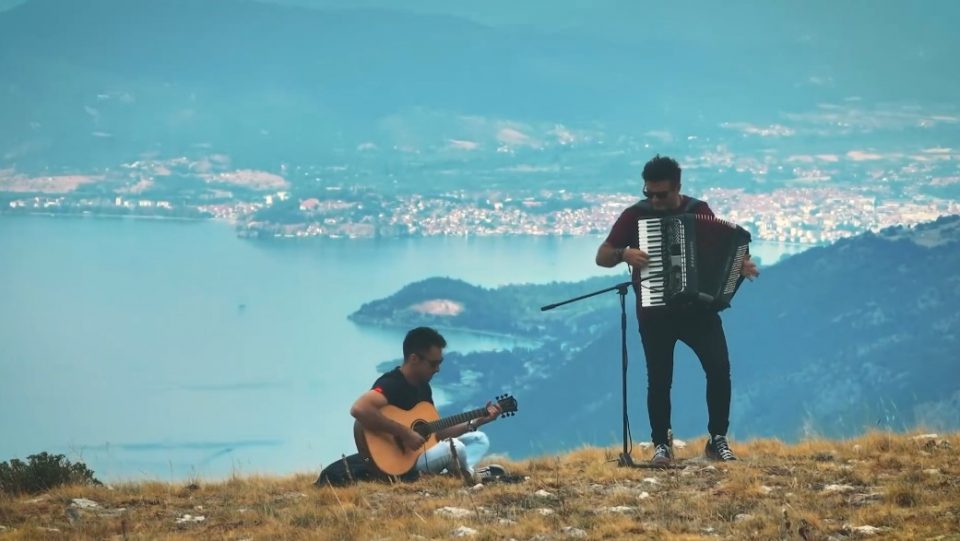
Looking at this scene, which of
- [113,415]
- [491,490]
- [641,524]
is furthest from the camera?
[113,415]

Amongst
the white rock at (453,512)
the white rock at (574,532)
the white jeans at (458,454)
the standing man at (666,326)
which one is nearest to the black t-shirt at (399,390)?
the white jeans at (458,454)

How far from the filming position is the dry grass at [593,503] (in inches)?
335

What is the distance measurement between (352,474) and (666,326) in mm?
2586

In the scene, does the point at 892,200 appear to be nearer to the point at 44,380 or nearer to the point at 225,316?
the point at 225,316

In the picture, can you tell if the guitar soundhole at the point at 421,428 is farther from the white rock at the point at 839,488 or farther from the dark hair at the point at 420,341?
the white rock at the point at 839,488

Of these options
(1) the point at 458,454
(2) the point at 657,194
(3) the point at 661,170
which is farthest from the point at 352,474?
(3) the point at 661,170

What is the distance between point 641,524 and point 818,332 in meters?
97.4

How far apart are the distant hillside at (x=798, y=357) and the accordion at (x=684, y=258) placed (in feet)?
217

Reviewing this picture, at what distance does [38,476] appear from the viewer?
1153 centimetres

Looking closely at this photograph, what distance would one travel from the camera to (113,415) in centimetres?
12319

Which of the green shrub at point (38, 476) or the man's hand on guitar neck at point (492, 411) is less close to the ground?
the man's hand on guitar neck at point (492, 411)

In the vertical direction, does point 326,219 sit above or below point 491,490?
above

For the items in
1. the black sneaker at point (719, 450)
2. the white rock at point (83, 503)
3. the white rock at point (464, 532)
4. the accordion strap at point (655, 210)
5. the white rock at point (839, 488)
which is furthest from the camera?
the black sneaker at point (719, 450)

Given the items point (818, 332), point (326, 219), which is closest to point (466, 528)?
point (818, 332)
